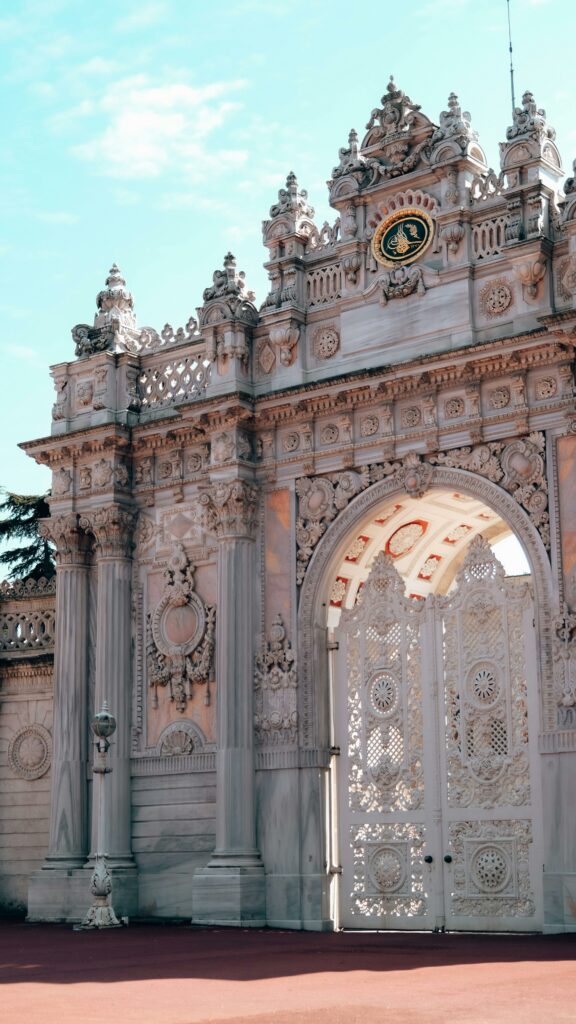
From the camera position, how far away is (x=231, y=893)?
19.7 m

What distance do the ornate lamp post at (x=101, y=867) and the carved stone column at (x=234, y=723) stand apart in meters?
1.21

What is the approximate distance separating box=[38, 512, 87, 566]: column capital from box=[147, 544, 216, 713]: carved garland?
1679mm

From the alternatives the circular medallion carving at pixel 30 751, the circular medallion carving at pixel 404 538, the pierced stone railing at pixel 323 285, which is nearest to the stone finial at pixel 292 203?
the pierced stone railing at pixel 323 285

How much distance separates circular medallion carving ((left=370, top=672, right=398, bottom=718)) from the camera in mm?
19594

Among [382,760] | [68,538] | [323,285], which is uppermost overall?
[323,285]

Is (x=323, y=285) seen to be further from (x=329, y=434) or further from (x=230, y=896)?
(x=230, y=896)

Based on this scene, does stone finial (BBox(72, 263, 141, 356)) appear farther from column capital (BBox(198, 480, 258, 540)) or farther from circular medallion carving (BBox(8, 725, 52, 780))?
circular medallion carving (BBox(8, 725, 52, 780))

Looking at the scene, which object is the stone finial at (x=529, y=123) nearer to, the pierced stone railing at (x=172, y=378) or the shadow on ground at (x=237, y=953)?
the pierced stone railing at (x=172, y=378)

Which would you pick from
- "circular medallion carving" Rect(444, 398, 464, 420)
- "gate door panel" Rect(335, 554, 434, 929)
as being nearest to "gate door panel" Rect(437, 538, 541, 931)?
"gate door panel" Rect(335, 554, 434, 929)

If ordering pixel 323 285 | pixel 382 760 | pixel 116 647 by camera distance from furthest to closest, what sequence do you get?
pixel 116 647
pixel 323 285
pixel 382 760

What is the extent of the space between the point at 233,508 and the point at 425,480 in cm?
305

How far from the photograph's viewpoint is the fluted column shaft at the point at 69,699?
21969 millimetres

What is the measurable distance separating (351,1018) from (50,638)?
49.9ft

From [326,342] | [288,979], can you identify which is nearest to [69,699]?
[326,342]
